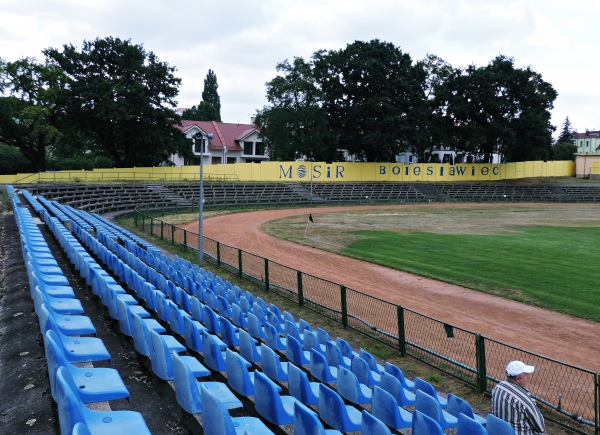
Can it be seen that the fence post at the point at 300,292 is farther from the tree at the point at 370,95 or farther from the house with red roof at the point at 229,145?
the house with red roof at the point at 229,145

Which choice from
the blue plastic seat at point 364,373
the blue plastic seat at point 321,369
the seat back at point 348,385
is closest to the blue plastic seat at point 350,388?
the seat back at point 348,385

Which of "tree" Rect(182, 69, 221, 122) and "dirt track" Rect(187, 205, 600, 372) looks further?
"tree" Rect(182, 69, 221, 122)

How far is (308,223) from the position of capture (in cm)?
3850

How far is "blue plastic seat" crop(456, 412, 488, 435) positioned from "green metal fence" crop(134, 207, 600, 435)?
10.8ft

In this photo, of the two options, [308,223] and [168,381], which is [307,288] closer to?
[168,381]

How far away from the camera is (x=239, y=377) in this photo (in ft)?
19.6

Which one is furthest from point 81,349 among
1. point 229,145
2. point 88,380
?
point 229,145

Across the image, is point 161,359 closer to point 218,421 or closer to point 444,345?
point 218,421

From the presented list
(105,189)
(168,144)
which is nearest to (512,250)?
(105,189)

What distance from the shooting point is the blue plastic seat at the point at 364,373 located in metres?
7.45

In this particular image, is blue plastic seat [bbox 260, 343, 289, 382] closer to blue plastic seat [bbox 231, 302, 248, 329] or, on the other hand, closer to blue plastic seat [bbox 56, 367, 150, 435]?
blue plastic seat [bbox 56, 367, 150, 435]

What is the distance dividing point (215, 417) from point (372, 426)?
5.07ft

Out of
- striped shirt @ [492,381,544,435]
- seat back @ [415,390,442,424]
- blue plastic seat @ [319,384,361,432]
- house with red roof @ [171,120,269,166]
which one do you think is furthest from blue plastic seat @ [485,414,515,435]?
house with red roof @ [171,120,269,166]

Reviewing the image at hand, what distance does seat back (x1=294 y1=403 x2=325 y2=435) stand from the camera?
4.30 meters
